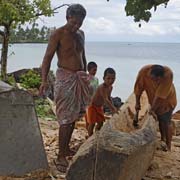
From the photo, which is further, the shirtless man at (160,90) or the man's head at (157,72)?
the shirtless man at (160,90)

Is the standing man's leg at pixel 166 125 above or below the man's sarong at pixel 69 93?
below

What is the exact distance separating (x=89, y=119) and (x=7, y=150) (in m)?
1.71

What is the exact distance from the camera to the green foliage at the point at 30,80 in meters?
10.6

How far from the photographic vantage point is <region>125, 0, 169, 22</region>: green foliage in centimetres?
335

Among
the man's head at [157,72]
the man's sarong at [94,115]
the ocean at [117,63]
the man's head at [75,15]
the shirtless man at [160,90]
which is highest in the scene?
the man's head at [75,15]

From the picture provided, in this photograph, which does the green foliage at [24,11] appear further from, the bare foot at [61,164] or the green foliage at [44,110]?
the bare foot at [61,164]

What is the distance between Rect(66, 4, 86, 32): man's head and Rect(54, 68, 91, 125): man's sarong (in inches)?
18.5

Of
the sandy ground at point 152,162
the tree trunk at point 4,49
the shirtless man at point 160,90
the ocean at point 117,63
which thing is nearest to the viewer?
the sandy ground at point 152,162

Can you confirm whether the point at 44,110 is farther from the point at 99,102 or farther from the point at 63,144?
the point at 63,144

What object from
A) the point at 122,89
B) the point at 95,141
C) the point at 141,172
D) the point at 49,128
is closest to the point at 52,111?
the point at 49,128

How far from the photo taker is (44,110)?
8.73m

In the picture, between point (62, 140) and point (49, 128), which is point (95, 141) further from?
point (49, 128)

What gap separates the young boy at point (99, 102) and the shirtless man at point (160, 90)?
38 centimetres

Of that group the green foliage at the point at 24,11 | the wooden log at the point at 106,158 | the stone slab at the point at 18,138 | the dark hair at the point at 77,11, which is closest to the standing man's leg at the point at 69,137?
the stone slab at the point at 18,138
